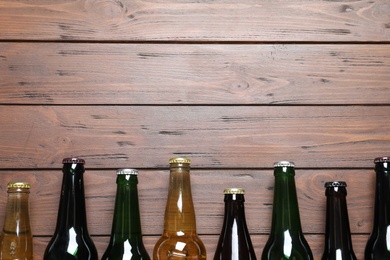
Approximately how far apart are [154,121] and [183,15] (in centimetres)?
26

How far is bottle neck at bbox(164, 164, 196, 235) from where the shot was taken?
3.79ft

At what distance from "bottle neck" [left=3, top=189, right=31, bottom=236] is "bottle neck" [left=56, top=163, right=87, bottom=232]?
0.23 feet

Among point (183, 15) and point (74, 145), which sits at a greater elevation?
point (183, 15)

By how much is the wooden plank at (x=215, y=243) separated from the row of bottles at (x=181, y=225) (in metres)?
0.07

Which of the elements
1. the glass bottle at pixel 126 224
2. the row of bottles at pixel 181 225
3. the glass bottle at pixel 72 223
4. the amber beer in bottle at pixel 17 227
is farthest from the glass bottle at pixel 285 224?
the amber beer in bottle at pixel 17 227

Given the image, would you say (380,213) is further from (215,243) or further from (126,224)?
(126,224)

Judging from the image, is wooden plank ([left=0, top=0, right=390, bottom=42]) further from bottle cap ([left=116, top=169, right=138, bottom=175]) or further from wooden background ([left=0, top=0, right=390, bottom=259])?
bottle cap ([left=116, top=169, right=138, bottom=175])

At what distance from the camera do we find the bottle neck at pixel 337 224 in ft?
3.86

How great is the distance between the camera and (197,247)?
114 cm

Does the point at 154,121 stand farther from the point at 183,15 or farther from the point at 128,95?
the point at 183,15

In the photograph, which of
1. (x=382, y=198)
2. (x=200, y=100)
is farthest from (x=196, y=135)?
(x=382, y=198)

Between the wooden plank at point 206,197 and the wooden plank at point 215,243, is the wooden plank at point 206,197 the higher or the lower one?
the higher one

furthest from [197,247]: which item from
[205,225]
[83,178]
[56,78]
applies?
[56,78]

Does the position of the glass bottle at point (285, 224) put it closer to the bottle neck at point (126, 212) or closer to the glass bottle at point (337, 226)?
the glass bottle at point (337, 226)
